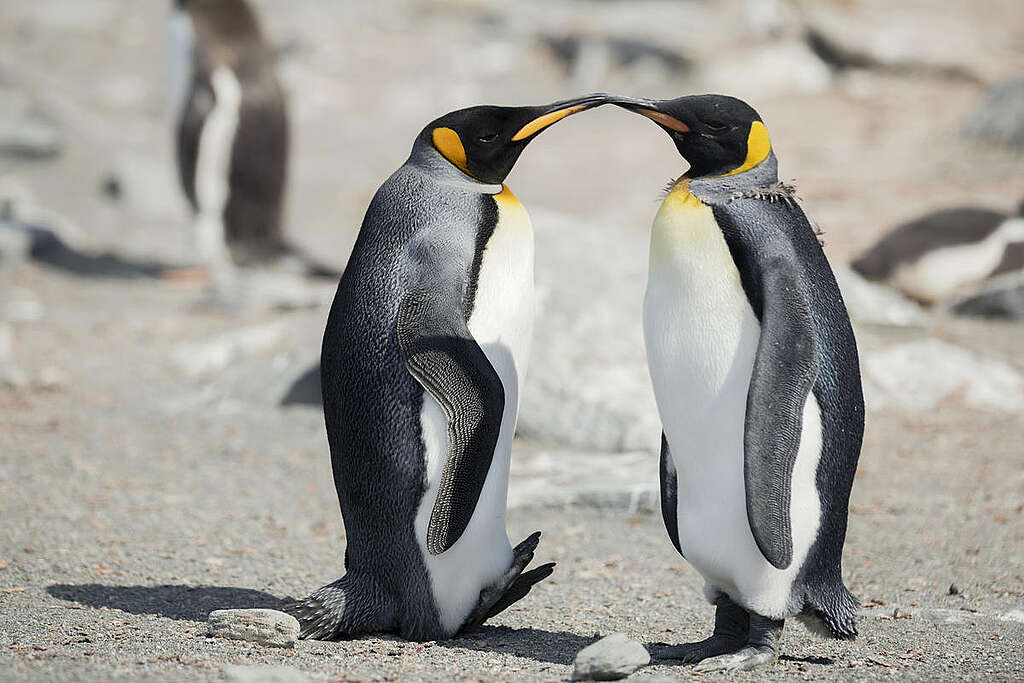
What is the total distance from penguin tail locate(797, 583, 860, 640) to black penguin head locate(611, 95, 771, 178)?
1.05 metres

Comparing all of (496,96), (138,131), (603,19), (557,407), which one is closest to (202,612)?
(557,407)

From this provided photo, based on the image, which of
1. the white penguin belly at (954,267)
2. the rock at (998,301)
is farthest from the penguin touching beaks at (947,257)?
the rock at (998,301)

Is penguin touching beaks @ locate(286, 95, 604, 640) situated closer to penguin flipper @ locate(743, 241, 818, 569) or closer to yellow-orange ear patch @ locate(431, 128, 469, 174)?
yellow-orange ear patch @ locate(431, 128, 469, 174)

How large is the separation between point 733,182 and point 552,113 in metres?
0.50

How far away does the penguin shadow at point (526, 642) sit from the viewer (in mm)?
2865

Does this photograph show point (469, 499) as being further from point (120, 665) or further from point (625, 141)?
point (625, 141)

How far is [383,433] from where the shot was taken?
2.91 meters

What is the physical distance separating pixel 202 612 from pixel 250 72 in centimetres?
657

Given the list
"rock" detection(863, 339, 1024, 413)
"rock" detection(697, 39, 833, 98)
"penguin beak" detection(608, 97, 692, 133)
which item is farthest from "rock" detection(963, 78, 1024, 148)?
"penguin beak" detection(608, 97, 692, 133)

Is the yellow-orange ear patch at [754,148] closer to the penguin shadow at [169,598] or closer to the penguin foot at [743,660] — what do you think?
the penguin foot at [743,660]

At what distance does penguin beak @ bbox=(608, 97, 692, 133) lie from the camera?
9.46 feet

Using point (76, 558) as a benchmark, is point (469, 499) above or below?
above

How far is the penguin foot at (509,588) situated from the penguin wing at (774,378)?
27.8 inches

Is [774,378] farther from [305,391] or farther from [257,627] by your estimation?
[305,391]
